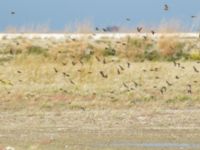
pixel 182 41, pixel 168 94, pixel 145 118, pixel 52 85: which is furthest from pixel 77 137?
pixel 182 41

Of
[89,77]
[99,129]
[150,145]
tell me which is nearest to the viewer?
[150,145]

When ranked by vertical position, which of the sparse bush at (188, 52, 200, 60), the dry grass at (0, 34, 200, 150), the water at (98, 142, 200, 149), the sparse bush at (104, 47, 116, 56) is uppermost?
the sparse bush at (104, 47, 116, 56)

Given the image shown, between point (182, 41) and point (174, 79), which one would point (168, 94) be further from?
point (182, 41)

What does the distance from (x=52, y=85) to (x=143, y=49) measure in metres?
8.55

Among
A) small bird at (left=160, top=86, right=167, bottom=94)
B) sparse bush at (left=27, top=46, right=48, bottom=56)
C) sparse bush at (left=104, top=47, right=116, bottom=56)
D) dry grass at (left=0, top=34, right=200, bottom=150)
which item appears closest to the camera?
dry grass at (left=0, top=34, right=200, bottom=150)

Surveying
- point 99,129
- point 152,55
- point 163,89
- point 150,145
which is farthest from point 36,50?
point 150,145

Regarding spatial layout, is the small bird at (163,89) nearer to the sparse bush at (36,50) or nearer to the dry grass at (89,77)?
the dry grass at (89,77)

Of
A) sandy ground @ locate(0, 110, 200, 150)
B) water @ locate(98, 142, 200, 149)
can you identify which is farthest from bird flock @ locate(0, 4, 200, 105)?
water @ locate(98, 142, 200, 149)

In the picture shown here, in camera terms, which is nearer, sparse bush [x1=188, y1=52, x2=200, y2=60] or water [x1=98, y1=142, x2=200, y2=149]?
water [x1=98, y1=142, x2=200, y2=149]

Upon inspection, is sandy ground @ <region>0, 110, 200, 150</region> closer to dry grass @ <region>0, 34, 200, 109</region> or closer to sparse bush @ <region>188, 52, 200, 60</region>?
dry grass @ <region>0, 34, 200, 109</region>

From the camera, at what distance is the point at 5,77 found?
25266 millimetres

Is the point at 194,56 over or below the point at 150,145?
over

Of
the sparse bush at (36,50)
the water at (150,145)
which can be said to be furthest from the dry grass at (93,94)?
the water at (150,145)

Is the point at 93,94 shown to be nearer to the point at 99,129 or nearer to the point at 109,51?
the point at 99,129
